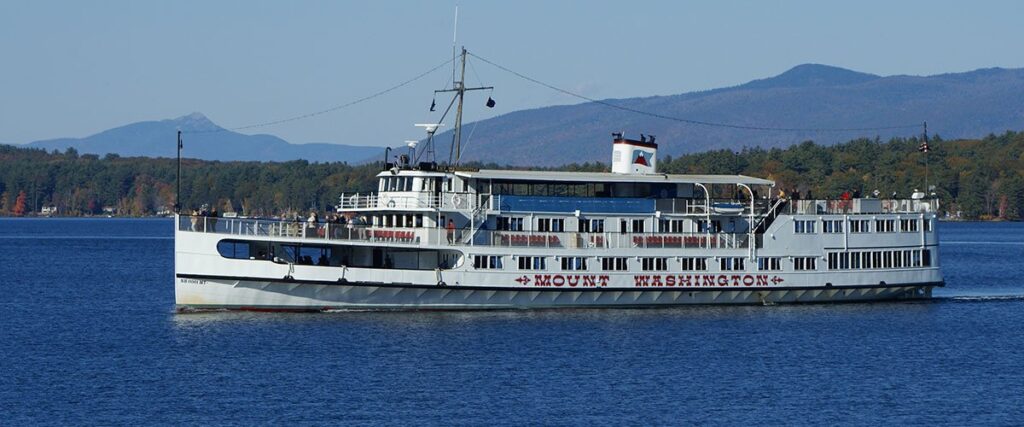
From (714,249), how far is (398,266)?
472 inches

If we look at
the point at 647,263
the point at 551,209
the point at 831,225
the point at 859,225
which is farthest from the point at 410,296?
the point at 859,225

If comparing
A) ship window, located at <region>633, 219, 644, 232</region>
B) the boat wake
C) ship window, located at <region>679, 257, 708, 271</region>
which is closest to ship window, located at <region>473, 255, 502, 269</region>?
ship window, located at <region>633, 219, 644, 232</region>

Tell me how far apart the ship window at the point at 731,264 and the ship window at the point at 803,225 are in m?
2.64

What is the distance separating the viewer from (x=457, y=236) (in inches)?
2227

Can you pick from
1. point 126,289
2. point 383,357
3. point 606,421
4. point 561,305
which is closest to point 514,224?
point 561,305

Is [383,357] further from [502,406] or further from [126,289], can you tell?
[126,289]

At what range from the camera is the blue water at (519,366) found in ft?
130

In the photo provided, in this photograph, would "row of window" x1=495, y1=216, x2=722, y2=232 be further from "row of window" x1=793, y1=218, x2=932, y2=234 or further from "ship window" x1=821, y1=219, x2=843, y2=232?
"ship window" x1=821, y1=219, x2=843, y2=232

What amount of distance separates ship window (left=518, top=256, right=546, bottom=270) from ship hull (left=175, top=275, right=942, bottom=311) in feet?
2.67

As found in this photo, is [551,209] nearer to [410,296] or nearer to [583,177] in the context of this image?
[583,177]

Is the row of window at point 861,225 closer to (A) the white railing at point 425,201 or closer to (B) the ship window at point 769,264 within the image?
(B) the ship window at point 769,264

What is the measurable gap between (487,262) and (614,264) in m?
4.86

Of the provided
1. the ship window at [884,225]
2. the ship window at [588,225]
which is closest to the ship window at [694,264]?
the ship window at [588,225]

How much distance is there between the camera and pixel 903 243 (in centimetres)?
6225
